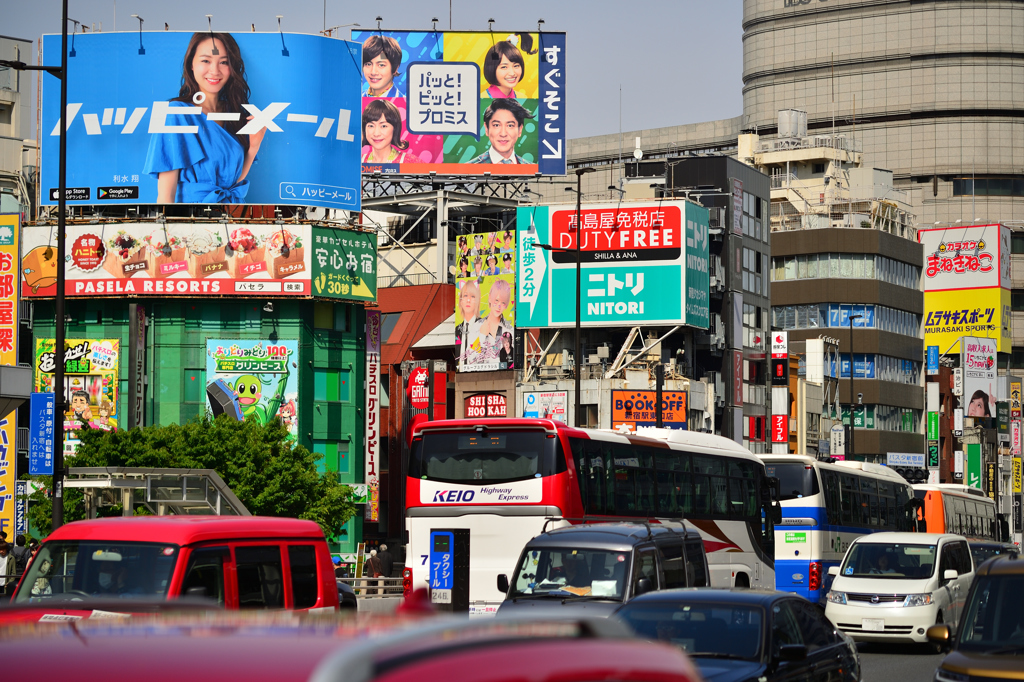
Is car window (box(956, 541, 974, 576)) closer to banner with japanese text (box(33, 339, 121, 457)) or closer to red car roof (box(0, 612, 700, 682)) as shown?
Result: red car roof (box(0, 612, 700, 682))

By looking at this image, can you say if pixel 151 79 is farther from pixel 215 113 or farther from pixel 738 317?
pixel 738 317

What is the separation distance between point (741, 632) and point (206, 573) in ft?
14.9

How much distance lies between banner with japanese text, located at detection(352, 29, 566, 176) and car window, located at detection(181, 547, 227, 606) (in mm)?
61532

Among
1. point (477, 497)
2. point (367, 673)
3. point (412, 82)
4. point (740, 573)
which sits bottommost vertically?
point (740, 573)

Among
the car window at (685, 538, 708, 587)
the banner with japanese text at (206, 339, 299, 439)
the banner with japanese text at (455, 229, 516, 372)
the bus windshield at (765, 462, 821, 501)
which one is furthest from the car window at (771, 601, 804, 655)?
the banner with japanese text at (455, 229, 516, 372)

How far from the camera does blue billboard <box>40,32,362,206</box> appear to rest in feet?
208

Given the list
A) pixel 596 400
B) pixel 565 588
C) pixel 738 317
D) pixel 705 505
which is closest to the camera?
pixel 565 588

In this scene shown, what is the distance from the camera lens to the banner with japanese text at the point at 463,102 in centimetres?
7375

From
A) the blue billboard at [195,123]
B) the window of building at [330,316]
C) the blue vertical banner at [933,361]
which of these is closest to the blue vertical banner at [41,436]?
the blue billboard at [195,123]

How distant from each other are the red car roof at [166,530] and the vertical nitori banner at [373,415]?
173ft

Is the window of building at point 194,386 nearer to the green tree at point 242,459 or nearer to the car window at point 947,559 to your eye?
the green tree at point 242,459

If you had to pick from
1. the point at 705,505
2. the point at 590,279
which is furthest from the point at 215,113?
the point at 705,505

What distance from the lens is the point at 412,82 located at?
249 ft

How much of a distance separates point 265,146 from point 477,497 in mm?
43908
